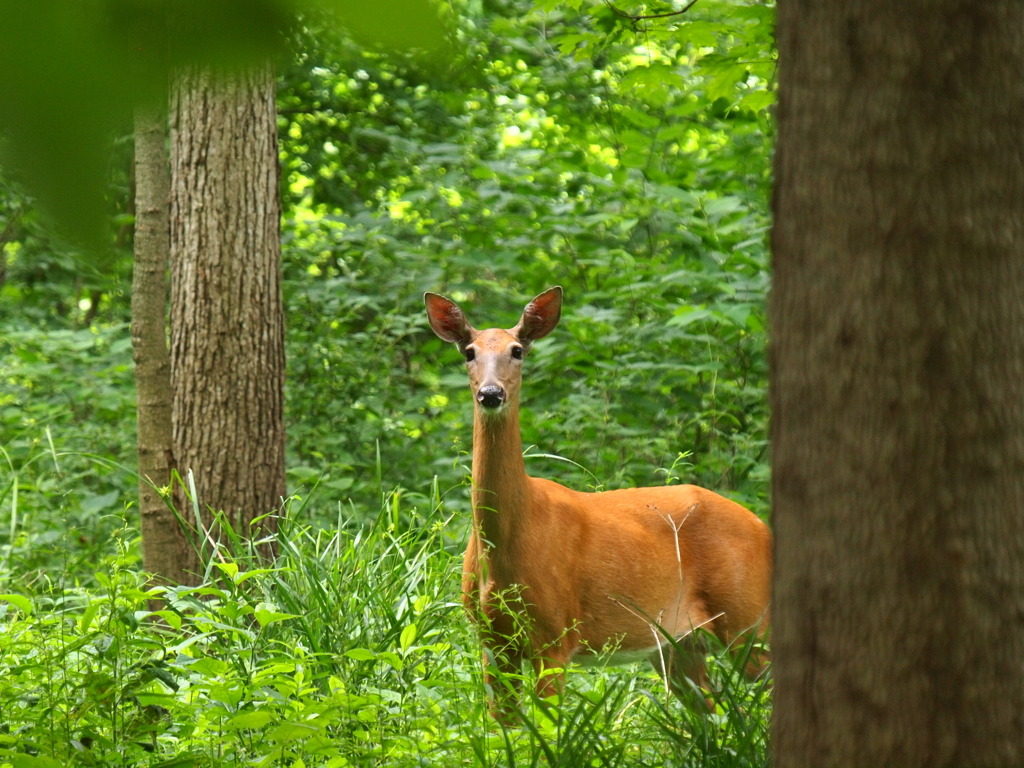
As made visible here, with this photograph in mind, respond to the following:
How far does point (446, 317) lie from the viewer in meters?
4.77

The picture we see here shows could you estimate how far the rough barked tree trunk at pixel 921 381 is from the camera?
4.33 ft

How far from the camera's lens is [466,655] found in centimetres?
295

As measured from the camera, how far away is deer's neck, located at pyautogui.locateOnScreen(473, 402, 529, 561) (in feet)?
12.9

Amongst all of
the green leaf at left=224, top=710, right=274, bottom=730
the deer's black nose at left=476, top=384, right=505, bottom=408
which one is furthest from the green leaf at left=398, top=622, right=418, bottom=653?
the deer's black nose at left=476, top=384, right=505, bottom=408

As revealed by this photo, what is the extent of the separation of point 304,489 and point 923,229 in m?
5.23

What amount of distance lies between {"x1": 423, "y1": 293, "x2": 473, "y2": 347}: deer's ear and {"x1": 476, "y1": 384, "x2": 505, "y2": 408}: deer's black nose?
0.67m

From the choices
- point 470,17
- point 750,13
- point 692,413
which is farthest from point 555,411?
point 470,17

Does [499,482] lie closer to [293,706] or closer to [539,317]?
[539,317]

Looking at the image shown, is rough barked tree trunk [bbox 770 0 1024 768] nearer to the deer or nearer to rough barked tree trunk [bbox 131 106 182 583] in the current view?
the deer

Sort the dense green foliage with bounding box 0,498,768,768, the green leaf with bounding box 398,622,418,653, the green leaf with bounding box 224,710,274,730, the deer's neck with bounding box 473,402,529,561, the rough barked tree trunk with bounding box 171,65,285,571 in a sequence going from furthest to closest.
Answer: the rough barked tree trunk with bounding box 171,65,285,571
the deer's neck with bounding box 473,402,529,561
the green leaf with bounding box 398,622,418,653
the dense green foliage with bounding box 0,498,768,768
the green leaf with bounding box 224,710,274,730

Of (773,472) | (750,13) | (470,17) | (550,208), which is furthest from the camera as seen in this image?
(550,208)

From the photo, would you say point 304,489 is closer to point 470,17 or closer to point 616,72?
point 616,72

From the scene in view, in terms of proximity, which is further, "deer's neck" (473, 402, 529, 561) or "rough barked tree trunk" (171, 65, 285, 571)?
"rough barked tree trunk" (171, 65, 285, 571)

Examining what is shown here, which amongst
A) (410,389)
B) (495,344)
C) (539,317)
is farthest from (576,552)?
(410,389)
